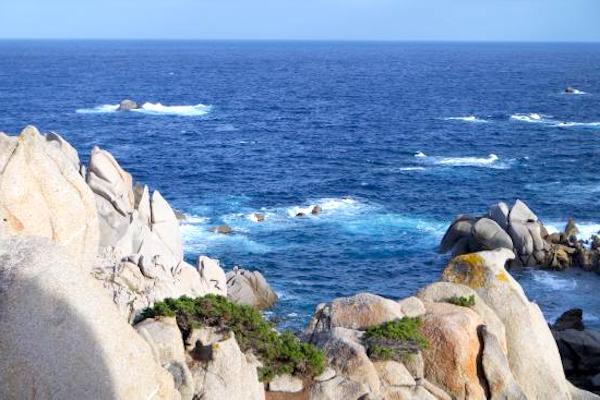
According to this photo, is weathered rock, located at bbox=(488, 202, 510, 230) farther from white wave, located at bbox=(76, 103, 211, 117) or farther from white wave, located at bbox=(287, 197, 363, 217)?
white wave, located at bbox=(76, 103, 211, 117)

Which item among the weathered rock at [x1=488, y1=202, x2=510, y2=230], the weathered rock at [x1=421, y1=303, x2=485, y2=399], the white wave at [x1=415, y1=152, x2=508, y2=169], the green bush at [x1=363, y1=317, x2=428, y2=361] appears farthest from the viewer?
the white wave at [x1=415, y1=152, x2=508, y2=169]

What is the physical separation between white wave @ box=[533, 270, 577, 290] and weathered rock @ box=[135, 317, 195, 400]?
34.4 meters

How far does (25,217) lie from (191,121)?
87.5 meters

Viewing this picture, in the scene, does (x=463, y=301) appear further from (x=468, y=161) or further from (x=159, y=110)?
(x=159, y=110)

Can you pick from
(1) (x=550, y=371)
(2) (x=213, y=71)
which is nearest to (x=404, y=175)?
Result: (1) (x=550, y=371)

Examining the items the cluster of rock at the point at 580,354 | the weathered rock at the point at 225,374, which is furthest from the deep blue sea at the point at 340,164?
the weathered rock at the point at 225,374

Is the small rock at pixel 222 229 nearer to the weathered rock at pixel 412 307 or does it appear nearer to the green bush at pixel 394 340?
the weathered rock at pixel 412 307

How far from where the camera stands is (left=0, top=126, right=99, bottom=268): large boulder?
17.1m

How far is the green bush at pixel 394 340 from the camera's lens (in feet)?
63.8

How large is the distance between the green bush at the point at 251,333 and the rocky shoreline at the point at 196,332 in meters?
0.03

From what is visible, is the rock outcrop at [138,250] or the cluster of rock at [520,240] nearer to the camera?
the rock outcrop at [138,250]

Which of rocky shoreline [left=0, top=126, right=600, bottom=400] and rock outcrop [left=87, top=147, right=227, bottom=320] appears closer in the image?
rocky shoreline [left=0, top=126, right=600, bottom=400]

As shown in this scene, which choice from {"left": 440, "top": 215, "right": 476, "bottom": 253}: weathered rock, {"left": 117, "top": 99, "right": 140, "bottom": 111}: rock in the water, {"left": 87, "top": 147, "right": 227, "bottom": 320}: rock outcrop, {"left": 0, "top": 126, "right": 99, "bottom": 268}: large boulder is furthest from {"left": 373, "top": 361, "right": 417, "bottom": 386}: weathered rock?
{"left": 117, "top": 99, "right": 140, "bottom": 111}: rock in the water

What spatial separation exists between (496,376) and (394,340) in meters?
3.31
